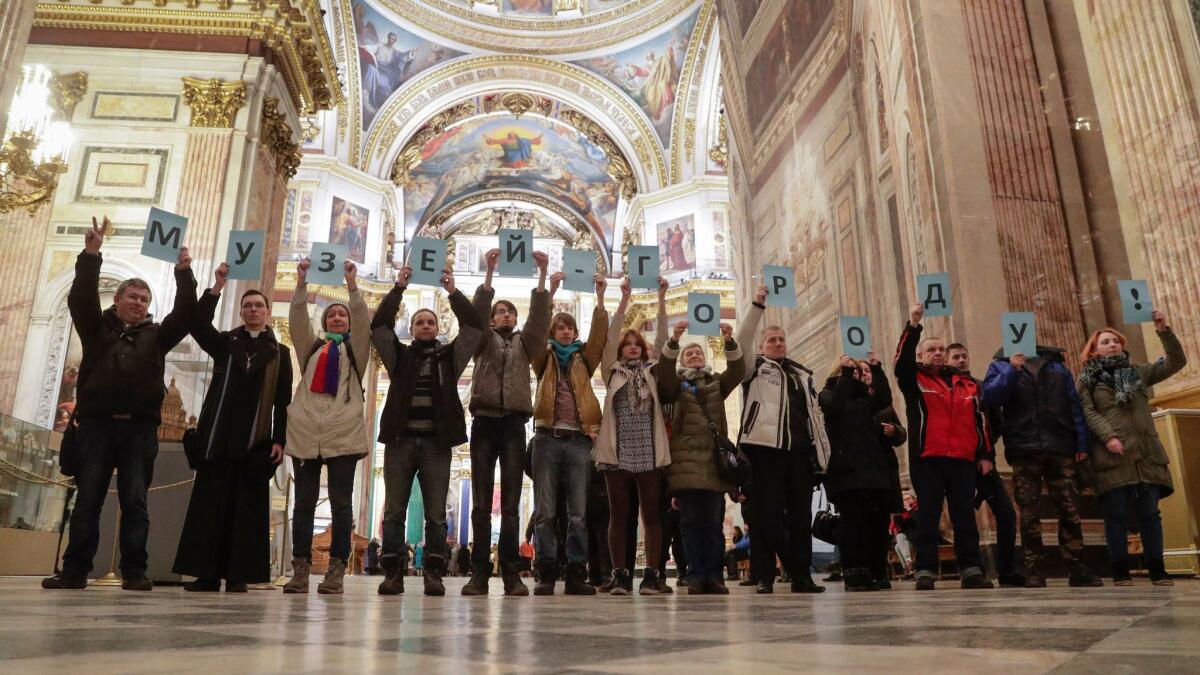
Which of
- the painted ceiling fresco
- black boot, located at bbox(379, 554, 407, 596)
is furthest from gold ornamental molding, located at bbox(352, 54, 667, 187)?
black boot, located at bbox(379, 554, 407, 596)

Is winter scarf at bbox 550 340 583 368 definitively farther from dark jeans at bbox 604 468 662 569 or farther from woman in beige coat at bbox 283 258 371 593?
woman in beige coat at bbox 283 258 371 593

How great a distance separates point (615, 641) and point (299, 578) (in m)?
2.79

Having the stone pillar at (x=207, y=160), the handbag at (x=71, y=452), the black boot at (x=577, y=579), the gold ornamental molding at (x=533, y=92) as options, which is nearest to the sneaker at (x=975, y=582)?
the black boot at (x=577, y=579)

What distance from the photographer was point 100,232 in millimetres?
3646

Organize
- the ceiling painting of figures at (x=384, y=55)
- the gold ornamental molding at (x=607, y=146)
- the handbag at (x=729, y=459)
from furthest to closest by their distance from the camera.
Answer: the gold ornamental molding at (x=607, y=146) < the ceiling painting of figures at (x=384, y=55) < the handbag at (x=729, y=459)

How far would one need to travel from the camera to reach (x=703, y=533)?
152 inches

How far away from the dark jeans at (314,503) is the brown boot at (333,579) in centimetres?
4

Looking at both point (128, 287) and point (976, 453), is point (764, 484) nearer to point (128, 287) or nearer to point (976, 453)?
point (976, 453)

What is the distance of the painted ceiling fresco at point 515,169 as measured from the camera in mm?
23719

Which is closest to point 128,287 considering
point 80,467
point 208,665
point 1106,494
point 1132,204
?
point 80,467

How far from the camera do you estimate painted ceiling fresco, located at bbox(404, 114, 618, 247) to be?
77.8 feet

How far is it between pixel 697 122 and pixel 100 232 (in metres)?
18.4

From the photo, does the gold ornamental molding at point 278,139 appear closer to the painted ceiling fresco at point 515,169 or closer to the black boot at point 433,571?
the black boot at point 433,571

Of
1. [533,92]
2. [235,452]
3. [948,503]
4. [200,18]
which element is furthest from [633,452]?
[533,92]
